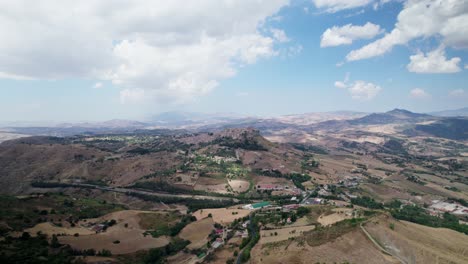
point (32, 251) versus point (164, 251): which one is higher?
point (32, 251)

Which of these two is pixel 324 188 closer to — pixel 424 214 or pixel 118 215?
pixel 424 214

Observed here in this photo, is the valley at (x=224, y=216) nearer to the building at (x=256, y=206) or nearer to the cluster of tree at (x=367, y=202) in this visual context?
the building at (x=256, y=206)

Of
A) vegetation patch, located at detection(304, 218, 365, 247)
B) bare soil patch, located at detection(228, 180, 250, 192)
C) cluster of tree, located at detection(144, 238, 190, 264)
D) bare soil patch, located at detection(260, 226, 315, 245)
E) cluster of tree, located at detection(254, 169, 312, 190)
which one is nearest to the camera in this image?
vegetation patch, located at detection(304, 218, 365, 247)

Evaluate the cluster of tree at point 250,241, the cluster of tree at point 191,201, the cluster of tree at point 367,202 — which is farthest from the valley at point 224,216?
the cluster of tree at point 367,202

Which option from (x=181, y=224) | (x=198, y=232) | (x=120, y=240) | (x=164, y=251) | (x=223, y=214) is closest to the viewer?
(x=164, y=251)

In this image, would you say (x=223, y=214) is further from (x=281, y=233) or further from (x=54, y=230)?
(x=54, y=230)

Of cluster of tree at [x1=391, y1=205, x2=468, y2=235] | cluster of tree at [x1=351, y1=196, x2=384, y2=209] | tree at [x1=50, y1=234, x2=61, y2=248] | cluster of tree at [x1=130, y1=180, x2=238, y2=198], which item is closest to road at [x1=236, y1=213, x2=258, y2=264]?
tree at [x1=50, y1=234, x2=61, y2=248]

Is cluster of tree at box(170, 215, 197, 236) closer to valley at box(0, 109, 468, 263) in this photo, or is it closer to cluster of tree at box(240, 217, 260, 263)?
valley at box(0, 109, 468, 263)

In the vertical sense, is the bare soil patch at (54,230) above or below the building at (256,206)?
above

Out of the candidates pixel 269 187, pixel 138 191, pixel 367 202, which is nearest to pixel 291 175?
pixel 269 187
